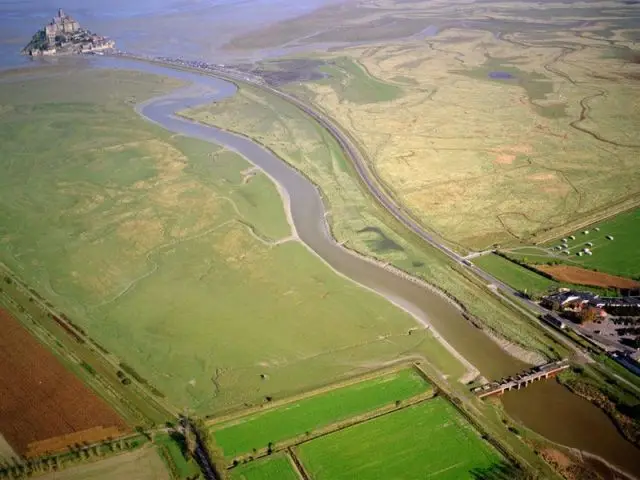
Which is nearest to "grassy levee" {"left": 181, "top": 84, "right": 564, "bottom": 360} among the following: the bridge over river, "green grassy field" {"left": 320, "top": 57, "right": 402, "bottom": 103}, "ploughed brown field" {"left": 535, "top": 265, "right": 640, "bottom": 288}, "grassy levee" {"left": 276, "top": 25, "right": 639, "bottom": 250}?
the bridge over river

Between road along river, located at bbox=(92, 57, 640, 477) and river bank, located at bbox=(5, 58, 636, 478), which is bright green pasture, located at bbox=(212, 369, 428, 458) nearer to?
river bank, located at bbox=(5, 58, 636, 478)

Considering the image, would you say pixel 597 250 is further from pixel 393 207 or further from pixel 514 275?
pixel 393 207

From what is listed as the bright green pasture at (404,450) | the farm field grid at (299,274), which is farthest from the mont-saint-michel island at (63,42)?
the bright green pasture at (404,450)

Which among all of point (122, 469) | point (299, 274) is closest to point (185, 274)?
point (299, 274)

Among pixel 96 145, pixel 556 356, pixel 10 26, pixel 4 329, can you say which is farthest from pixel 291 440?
pixel 10 26

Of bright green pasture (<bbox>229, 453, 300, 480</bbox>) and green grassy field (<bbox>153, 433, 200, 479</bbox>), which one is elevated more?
green grassy field (<bbox>153, 433, 200, 479</bbox>)

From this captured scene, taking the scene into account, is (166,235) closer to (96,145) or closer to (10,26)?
(96,145)

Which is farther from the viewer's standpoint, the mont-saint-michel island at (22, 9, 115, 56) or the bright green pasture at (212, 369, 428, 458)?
the mont-saint-michel island at (22, 9, 115, 56)
